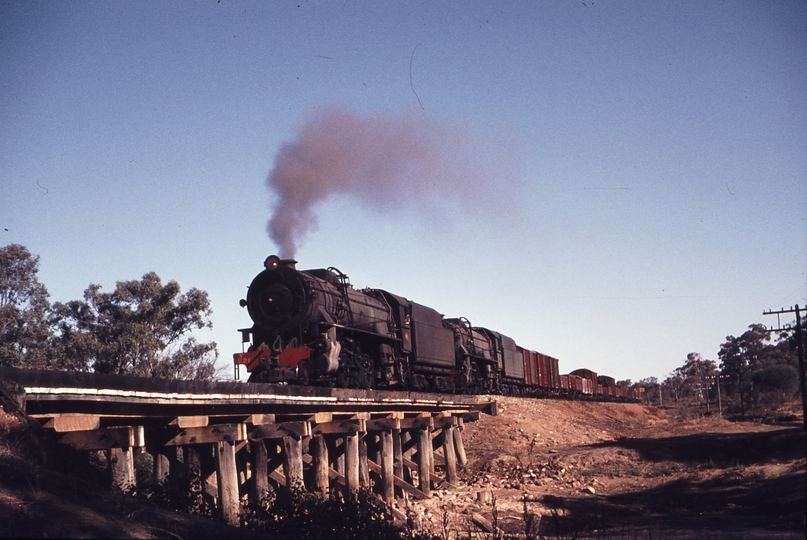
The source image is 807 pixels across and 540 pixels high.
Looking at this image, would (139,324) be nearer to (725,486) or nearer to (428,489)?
(428,489)

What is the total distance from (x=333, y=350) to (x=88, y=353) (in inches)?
846

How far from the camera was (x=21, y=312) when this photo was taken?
112 feet

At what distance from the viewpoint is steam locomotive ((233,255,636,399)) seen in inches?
647

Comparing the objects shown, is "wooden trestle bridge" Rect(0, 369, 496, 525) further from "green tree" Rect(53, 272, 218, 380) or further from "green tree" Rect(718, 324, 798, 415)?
"green tree" Rect(718, 324, 798, 415)

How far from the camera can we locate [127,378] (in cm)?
877

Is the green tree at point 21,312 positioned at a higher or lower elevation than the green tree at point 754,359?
higher

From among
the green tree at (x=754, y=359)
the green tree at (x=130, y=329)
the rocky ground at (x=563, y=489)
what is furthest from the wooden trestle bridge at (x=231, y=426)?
the green tree at (x=754, y=359)

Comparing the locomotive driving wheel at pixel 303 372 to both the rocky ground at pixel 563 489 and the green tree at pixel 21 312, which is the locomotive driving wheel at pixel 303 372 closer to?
the rocky ground at pixel 563 489

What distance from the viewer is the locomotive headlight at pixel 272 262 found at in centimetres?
1833

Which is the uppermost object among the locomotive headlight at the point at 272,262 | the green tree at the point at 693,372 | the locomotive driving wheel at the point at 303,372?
the locomotive headlight at the point at 272,262

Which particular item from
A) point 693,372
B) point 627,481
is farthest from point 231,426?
point 693,372

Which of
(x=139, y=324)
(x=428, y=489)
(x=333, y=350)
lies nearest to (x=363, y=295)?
(x=333, y=350)

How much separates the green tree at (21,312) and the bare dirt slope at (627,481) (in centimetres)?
2085

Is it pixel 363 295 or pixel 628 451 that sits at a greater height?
pixel 363 295
